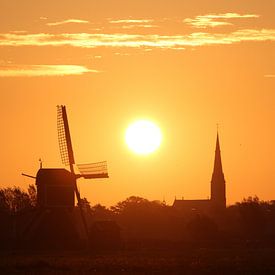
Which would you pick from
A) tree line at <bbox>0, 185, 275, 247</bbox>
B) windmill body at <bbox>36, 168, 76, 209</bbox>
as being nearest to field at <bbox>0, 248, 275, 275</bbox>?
windmill body at <bbox>36, 168, 76, 209</bbox>

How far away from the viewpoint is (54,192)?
8850 cm

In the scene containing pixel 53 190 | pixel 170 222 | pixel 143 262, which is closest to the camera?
pixel 143 262

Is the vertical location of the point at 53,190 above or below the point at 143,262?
above

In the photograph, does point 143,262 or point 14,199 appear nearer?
point 143,262

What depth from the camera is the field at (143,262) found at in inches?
2138

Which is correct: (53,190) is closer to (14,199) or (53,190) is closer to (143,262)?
(143,262)

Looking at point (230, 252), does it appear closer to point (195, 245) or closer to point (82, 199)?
point (195, 245)

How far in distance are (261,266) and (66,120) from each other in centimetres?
4157

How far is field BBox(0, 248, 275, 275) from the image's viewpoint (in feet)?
178

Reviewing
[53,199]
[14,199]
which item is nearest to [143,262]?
[53,199]

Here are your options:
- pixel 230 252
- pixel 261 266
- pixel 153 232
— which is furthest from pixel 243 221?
pixel 261 266

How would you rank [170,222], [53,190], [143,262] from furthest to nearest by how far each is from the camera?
[170,222], [53,190], [143,262]

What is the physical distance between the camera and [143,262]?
62281 millimetres

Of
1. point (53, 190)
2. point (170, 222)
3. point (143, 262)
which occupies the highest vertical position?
point (53, 190)
